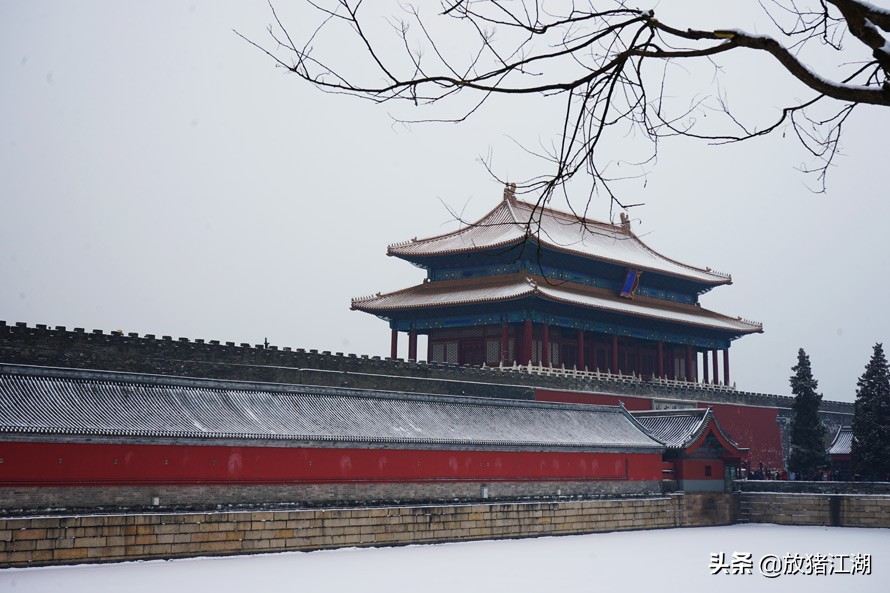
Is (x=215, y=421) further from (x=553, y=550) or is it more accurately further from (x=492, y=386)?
(x=492, y=386)

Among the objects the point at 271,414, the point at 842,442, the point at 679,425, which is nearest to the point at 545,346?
the point at 679,425

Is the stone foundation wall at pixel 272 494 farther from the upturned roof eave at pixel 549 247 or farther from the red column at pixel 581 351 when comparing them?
the upturned roof eave at pixel 549 247

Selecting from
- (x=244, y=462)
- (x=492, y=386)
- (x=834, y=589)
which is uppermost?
(x=492, y=386)

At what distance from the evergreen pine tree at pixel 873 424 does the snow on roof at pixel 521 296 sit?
36.5 feet

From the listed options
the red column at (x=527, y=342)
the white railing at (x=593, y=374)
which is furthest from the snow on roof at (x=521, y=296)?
the white railing at (x=593, y=374)

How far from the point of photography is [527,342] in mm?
42219

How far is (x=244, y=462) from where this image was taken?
78.7 feet

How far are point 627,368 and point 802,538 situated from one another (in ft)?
63.5

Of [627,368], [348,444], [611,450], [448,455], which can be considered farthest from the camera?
[627,368]

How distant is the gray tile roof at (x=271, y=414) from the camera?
877 inches

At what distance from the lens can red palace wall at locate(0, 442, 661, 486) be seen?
2098cm

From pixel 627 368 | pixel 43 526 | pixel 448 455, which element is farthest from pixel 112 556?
pixel 627 368

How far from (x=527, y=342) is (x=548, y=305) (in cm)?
207

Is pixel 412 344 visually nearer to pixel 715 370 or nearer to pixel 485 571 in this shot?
pixel 715 370
